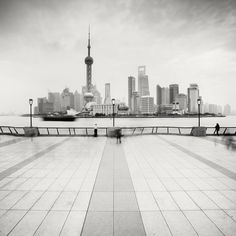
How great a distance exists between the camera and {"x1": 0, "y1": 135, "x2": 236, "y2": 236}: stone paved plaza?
3.88m

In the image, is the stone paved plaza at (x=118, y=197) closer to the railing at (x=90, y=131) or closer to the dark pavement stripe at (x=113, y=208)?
the dark pavement stripe at (x=113, y=208)

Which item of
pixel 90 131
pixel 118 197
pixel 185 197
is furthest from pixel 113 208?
pixel 90 131

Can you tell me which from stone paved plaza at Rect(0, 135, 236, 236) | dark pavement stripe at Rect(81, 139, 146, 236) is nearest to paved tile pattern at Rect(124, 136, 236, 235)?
stone paved plaza at Rect(0, 135, 236, 236)

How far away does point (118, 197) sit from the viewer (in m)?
5.23

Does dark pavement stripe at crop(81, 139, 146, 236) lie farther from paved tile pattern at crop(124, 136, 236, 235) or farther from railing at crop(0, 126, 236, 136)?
railing at crop(0, 126, 236, 136)

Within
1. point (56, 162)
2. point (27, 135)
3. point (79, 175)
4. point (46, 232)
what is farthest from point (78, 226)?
point (27, 135)

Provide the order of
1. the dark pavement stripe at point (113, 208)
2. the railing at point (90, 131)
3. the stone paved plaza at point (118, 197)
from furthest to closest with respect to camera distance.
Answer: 1. the railing at point (90, 131)
2. the stone paved plaza at point (118, 197)
3. the dark pavement stripe at point (113, 208)

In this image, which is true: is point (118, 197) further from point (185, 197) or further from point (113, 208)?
point (185, 197)

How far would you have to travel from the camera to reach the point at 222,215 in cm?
432

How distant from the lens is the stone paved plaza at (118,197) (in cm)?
388

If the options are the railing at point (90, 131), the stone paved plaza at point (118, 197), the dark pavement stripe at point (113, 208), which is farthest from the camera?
the railing at point (90, 131)

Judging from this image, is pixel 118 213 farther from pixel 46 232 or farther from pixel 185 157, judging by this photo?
pixel 185 157

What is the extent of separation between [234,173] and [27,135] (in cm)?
2076

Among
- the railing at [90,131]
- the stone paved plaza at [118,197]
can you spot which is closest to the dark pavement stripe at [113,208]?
the stone paved plaza at [118,197]
